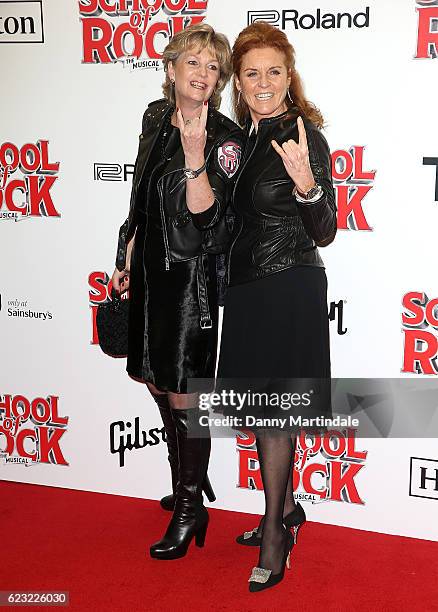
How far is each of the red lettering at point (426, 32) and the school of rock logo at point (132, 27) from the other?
0.80 m

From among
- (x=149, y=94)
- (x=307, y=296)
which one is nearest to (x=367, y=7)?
(x=149, y=94)

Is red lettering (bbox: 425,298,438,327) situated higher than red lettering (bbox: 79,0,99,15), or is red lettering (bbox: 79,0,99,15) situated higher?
red lettering (bbox: 79,0,99,15)

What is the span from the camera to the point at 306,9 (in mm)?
2877

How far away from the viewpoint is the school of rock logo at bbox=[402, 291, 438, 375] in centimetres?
295

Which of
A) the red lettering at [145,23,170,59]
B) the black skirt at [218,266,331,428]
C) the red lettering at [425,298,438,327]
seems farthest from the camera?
the red lettering at [145,23,170,59]

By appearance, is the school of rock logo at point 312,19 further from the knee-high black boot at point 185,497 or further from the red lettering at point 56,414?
the red lettering at point 56,414

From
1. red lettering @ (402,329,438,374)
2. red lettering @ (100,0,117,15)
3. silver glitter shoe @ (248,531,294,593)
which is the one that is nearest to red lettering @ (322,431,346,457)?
red lettering @ (402,329,438,374)

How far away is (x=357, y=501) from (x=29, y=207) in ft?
5.91

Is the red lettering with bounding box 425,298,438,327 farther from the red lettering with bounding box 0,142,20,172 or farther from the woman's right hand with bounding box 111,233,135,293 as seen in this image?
the red lettering with bounding box 0,142,20,172

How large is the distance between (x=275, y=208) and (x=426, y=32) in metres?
0.88

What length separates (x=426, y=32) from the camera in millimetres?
2773

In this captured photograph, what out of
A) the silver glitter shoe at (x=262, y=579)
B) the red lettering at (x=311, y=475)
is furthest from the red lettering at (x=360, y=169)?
the silver glitter shoe at (x=262, y=579)

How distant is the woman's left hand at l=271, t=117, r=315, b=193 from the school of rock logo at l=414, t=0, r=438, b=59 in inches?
29.1

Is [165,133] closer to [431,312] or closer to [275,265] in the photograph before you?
[275,265]
